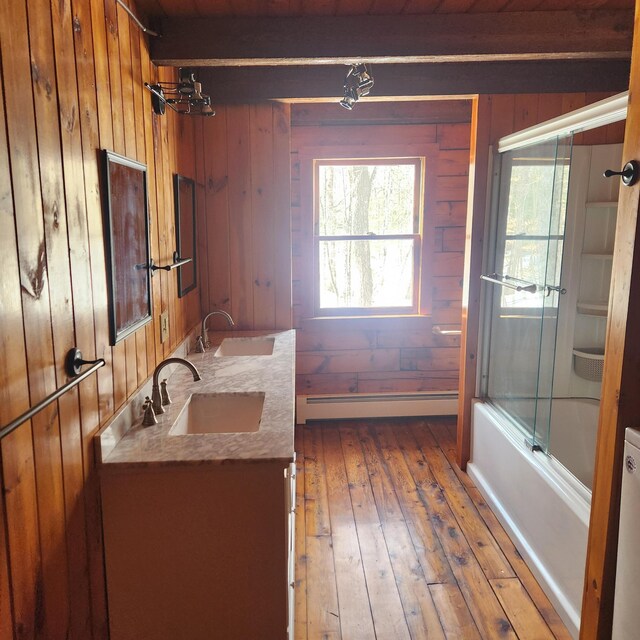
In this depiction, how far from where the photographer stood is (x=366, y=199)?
12.7 ft

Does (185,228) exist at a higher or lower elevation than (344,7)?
lower

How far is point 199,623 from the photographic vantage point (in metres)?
1.60

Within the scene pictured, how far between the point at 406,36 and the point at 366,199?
1662 mm

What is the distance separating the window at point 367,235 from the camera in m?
3.84

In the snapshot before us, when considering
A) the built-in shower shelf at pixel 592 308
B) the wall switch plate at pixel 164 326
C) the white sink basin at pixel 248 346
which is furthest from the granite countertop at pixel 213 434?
the built-in shower shelf at pixel 592 308

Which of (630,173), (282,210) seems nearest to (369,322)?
(282,210)

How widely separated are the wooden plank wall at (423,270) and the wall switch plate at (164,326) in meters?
1.64

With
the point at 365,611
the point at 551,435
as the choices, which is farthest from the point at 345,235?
the point at 365,611

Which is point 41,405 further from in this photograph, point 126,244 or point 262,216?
point 262,216

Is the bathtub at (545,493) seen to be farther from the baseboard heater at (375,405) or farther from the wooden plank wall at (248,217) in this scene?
the wooden plank wall at (248,217)

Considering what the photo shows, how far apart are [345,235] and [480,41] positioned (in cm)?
182

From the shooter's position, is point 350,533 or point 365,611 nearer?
point 365,611

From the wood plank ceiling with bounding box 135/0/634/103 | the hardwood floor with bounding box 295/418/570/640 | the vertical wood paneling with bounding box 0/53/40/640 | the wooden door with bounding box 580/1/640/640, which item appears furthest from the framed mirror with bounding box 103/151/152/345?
the wooden door with bounding box 580/1/640/640

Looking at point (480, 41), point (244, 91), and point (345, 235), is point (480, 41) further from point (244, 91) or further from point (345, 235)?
point (345, 235)
